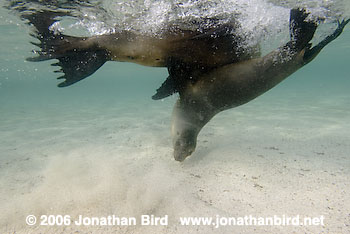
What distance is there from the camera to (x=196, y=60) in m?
3.75

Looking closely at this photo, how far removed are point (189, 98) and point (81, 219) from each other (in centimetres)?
247

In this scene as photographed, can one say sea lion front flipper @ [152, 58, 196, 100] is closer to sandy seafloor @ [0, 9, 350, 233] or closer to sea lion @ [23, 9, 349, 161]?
sea lion @ [23, 9, 349, 161]

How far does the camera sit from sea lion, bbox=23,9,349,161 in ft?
11.6

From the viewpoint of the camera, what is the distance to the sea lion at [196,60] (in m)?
3.55

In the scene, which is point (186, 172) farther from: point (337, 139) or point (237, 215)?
point (337, 139)

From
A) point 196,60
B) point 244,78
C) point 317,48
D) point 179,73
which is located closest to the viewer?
point 317,48

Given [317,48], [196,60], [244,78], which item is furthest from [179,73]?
[317,48]

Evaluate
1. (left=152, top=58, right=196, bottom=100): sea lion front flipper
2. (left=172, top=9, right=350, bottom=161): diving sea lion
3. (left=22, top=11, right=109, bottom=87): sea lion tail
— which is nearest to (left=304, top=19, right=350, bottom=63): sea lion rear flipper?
(left=172, top=9, right=350, bottom=161): diving sea lion

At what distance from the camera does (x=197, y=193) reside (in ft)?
10.8

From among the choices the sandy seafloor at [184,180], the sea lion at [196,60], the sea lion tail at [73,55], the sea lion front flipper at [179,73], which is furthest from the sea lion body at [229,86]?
the sea lion tail at [73,55]

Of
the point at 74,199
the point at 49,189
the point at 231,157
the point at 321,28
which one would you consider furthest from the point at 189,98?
the point at 321,28

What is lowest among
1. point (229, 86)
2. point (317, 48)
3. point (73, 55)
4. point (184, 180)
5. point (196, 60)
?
point (184, 180)

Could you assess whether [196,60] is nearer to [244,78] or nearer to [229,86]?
[229,86]

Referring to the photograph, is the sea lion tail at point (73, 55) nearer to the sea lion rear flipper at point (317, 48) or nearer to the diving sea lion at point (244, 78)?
the diving sea lion at point (244, 78)
